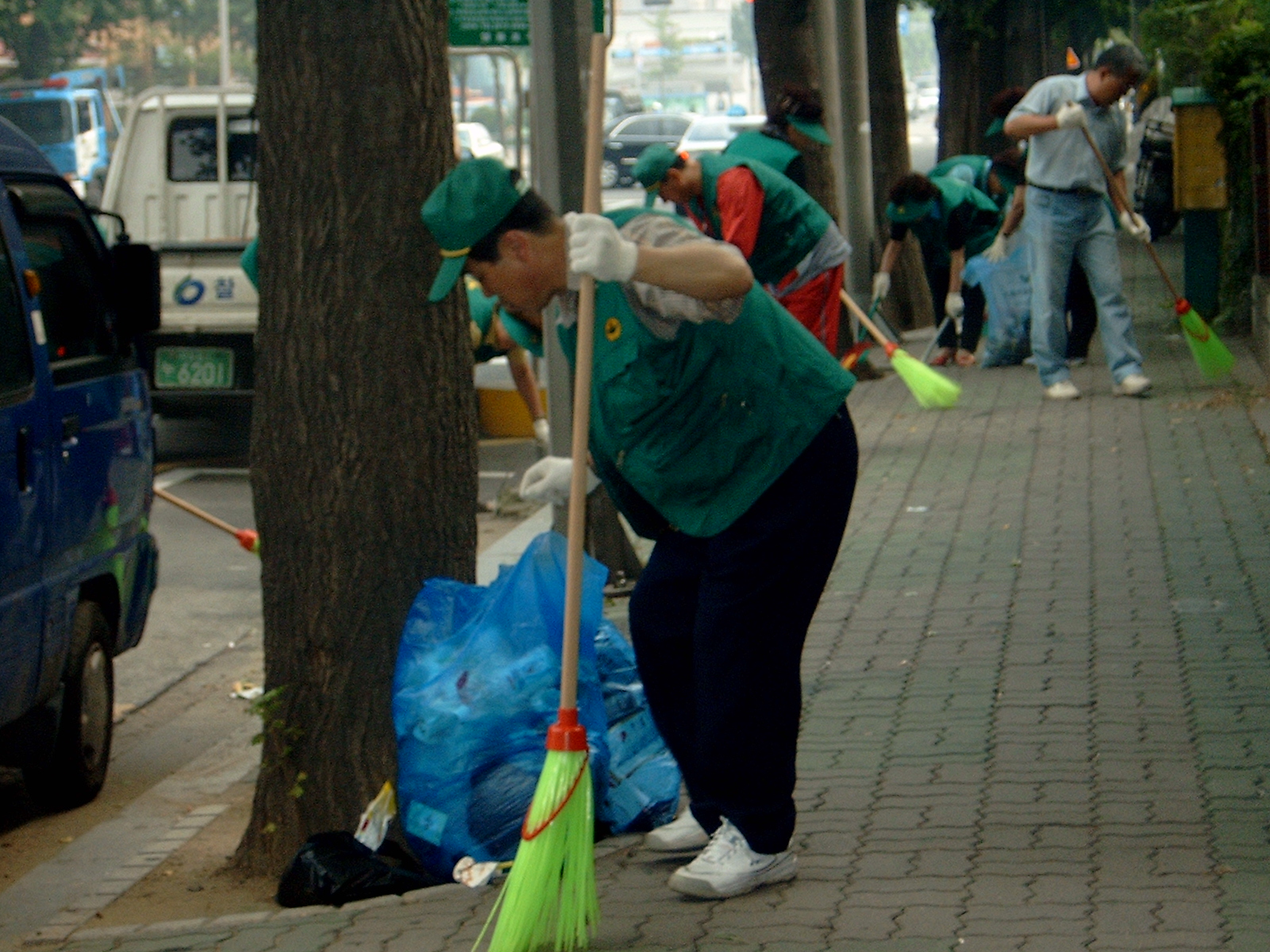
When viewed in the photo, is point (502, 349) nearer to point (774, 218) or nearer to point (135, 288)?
point (774, 218)

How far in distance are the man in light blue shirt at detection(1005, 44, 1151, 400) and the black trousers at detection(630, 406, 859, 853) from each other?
23.1ft

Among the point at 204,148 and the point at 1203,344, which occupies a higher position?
the point at 204,148

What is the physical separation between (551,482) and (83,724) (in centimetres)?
239

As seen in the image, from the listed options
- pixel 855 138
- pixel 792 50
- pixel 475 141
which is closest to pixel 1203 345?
pixel 792 50

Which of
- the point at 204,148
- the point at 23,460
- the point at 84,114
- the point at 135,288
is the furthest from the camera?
the point at 84,114

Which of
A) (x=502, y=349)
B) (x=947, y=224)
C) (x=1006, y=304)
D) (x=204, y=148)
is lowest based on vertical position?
(x=502, y=349)

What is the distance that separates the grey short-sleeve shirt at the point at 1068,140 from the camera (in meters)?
10.8

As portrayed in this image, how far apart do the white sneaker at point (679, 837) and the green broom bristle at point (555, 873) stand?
631 mm

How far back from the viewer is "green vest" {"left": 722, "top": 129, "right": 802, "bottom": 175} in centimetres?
930

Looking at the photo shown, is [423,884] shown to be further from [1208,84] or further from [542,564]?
[1208,84]

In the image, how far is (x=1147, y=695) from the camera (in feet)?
18.5

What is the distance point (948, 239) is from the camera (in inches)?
537

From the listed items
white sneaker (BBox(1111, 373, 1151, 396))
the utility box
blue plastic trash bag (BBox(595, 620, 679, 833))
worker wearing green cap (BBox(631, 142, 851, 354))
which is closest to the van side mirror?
worker wearing green cap (BBox(631, 142, 851, 354))

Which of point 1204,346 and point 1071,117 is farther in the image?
point 1204,346
